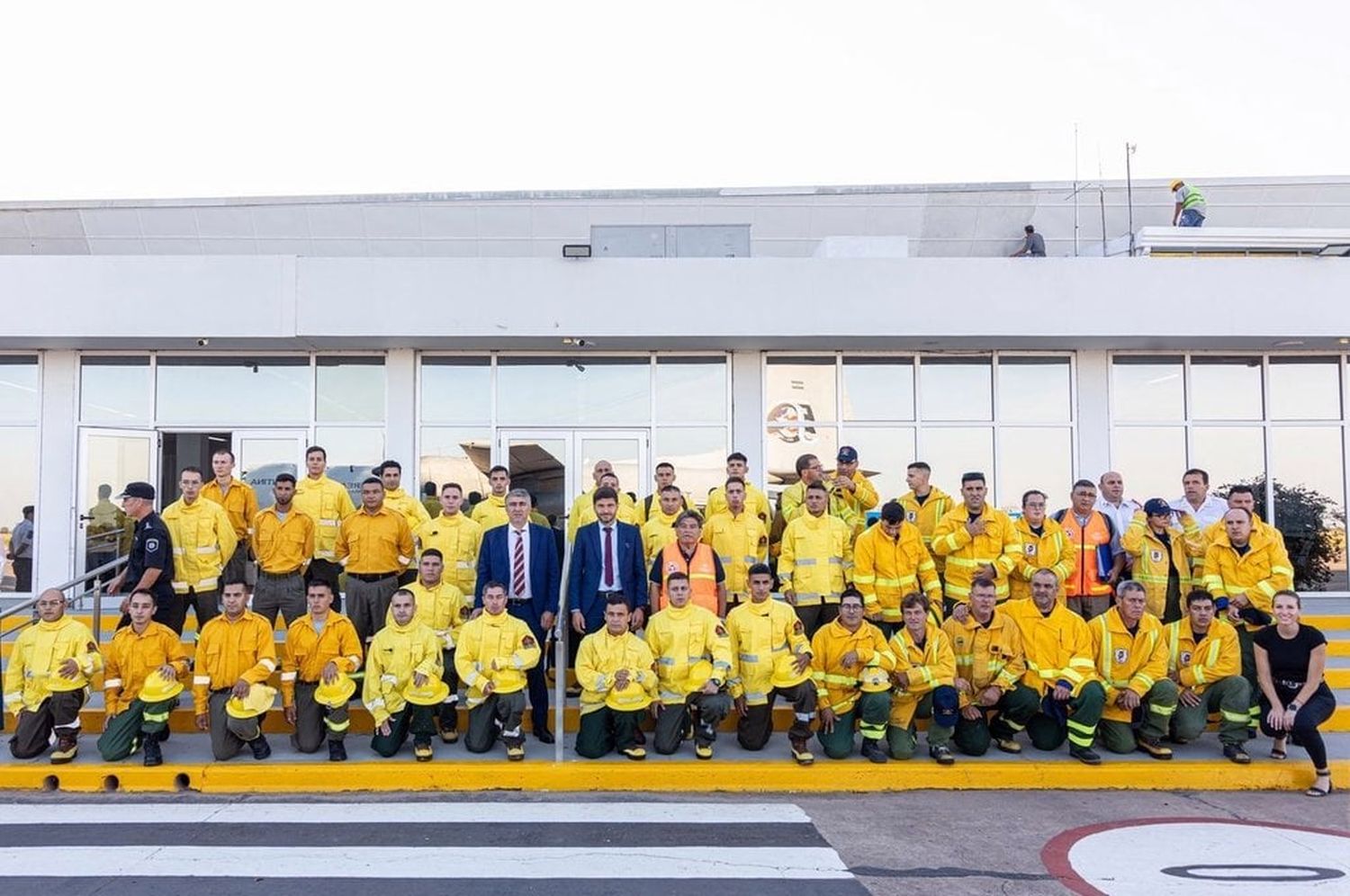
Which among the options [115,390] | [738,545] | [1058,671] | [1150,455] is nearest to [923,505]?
[738,545]

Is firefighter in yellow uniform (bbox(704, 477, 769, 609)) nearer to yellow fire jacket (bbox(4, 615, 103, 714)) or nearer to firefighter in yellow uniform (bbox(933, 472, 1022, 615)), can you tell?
firefighter in yellow uniform (bbox(933, 472, 1022, 615))

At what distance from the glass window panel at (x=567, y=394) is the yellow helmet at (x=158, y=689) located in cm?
548

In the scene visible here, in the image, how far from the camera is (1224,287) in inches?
430

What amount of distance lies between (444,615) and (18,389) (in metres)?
8.05

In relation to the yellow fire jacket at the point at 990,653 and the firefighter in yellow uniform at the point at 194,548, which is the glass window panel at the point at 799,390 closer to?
the yellow fire jacket at the point at 990,653

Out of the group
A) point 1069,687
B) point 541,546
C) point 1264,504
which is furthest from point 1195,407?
point 541,546

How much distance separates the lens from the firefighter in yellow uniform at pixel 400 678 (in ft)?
22.4

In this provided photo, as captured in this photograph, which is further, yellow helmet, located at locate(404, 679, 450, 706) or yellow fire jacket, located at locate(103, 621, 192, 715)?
yellow fire jacket, located at locate(103, 621, 192, 715)

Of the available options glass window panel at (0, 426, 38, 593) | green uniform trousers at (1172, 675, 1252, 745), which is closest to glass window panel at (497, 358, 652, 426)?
glass window panel at (0, 426, 38, 593)

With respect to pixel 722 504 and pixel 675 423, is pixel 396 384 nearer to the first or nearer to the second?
pixel 675 423

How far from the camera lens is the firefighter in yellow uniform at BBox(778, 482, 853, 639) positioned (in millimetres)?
7715

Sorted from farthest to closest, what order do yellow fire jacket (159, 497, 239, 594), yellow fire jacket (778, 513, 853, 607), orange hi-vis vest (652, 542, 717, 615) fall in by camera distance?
1. yellow fire jacket (159, 497, 239, 594)
2. yellow fire jacket (778, 513, 853, 607)
3. orange hi-vis vest (652, 542, 717, 615)

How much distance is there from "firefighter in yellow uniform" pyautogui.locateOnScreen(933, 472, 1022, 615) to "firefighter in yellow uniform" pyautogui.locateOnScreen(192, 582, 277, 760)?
18.6 feet

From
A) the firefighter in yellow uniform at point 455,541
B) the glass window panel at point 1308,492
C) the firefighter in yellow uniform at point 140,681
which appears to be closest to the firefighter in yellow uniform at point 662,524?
the firefighter in yellow uniform at point 455,541
